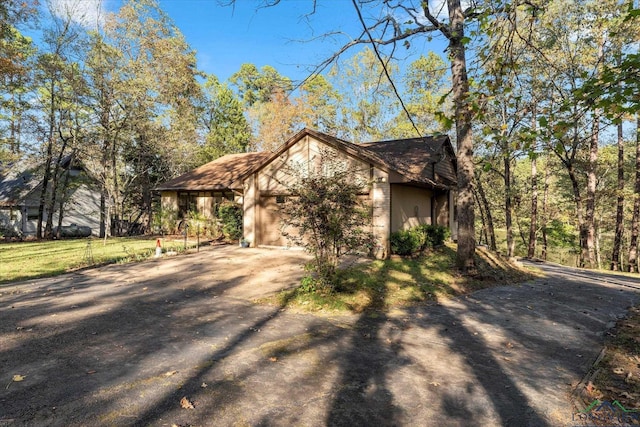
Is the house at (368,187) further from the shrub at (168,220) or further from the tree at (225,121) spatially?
the tree at (225,121)

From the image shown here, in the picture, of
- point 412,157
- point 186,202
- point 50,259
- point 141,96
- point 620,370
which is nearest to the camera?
point 620,370

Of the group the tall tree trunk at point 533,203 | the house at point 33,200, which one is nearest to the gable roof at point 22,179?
the house at point 33,200

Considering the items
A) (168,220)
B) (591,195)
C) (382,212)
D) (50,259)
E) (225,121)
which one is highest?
(225,121)

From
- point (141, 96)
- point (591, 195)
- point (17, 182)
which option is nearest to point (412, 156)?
point (591, 195)

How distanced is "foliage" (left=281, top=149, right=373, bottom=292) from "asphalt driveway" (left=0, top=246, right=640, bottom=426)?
1.66m

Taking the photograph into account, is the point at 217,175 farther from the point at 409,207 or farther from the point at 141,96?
the point at 409,207

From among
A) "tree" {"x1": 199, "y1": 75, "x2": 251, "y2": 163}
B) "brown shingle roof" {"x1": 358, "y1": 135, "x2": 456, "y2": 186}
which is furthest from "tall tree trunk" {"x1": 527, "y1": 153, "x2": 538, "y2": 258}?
"tree" {"x1": 199, "y1": 75, "x2": 251, "y2": 163}

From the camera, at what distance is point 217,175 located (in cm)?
2169

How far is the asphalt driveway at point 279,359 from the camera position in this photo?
134 inches

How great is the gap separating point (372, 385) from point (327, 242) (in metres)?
4.14

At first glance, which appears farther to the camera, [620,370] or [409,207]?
[409,207]

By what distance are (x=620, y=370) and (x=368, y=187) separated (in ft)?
32.4

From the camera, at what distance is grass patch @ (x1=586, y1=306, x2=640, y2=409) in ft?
12.6

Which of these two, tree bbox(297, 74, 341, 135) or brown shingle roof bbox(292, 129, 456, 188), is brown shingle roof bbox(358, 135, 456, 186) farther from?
tree bbox(297, 74, 341, 135)
